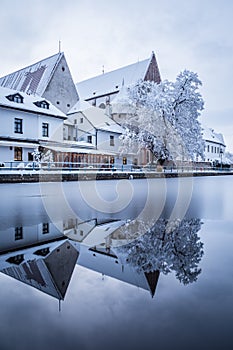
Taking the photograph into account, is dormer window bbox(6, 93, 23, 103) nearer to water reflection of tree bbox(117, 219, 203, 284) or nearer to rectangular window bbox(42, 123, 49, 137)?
rectangular window bbox(42, 123, 49, 137)

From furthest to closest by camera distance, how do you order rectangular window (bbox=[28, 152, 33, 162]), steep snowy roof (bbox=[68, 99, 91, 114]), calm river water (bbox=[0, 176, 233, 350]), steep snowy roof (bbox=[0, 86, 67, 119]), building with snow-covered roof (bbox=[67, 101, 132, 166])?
1. steep snowy roof (bbox=[68, 99, 91, 114])
2. building with snow-covered roof (bbox=[67, 101, 132, 166])
3. rectangular window (bbox=[28, 152, 33, 162])
4. steep snowy roof (bbox=[0, 86, 67, 119])
5. calm river water (bbox=[0, 176, 233, 350])

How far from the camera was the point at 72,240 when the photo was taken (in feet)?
11.2

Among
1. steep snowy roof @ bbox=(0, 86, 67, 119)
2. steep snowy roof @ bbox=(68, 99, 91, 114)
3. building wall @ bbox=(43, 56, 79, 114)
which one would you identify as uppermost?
building wall @ bbox=(43, 56, 79, 114)

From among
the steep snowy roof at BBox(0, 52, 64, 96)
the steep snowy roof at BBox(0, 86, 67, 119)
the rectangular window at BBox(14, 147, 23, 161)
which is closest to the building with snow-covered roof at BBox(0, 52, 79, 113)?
the steep snowy roof at BBox(0, 52, 64, 96)

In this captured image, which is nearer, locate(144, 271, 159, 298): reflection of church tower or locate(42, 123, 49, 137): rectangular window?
Answer: locate(144, 271, 159, 298): reflection of church tower

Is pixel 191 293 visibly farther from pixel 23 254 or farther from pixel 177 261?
pixel 23 254

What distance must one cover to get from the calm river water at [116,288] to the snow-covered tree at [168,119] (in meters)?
22.9

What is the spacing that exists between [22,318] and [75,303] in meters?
0.32

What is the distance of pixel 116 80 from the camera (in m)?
47.6

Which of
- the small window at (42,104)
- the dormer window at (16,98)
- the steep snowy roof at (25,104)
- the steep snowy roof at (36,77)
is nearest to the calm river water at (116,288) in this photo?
the steep snowy roof at (25,104)

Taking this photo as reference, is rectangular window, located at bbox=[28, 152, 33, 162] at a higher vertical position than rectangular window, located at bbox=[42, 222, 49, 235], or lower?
higher

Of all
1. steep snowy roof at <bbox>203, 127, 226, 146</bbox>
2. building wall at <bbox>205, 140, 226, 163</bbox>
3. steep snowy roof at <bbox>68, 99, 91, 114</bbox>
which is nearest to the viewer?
steep snowy roof at <bbox>68, 99, 91, 114</bbox>

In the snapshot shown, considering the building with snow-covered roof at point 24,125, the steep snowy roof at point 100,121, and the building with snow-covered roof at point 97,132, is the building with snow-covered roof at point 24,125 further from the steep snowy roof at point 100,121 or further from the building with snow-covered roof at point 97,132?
the steep snowy roof at point 100,121

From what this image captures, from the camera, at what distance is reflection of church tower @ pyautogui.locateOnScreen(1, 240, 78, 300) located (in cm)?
207
